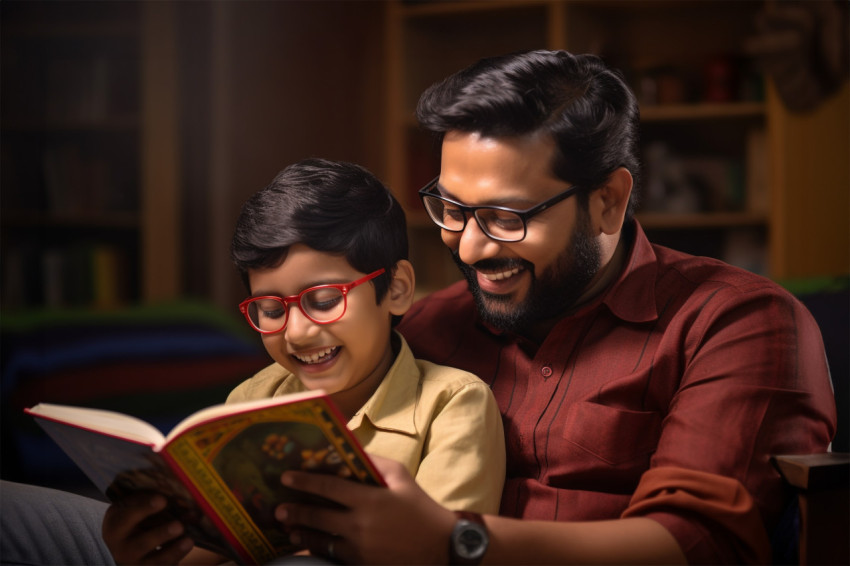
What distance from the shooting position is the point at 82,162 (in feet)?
12.4

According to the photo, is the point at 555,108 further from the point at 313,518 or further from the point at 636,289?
the point at 313,518

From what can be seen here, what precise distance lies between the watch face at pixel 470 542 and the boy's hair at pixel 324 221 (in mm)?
367

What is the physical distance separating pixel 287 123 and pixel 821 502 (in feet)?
9.60

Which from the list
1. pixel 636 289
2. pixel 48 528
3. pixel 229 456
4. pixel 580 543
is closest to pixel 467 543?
pixel 580 543

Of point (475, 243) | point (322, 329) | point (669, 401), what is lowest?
point (669, 401)

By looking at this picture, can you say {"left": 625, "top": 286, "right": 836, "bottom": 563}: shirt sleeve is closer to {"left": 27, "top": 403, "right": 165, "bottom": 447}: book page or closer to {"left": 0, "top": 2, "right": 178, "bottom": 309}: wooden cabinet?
{"left": 27, "top": 403, "right": 165, "bottom": 447}: book page

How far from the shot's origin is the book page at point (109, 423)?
0.96 m

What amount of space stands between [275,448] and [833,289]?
113 centimetres

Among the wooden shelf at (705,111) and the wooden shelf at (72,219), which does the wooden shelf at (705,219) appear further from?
the wooden shelf at (72,219)

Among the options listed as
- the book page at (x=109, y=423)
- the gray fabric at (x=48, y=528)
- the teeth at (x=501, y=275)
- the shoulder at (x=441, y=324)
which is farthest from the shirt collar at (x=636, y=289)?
the gray fabric at (x=48, y=528)

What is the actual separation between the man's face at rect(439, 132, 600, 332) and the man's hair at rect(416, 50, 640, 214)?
2 centimetres

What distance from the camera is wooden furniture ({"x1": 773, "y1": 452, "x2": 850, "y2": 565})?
1045 millimetres

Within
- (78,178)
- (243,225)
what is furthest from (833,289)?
(78,178)

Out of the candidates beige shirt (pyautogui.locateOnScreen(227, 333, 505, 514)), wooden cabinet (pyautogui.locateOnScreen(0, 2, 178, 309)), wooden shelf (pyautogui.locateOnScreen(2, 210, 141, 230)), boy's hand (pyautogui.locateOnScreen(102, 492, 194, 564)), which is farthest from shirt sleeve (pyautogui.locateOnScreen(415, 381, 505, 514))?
wooden shelf (pyautogui.locateOnScreen(2, 210, 141, 230))
